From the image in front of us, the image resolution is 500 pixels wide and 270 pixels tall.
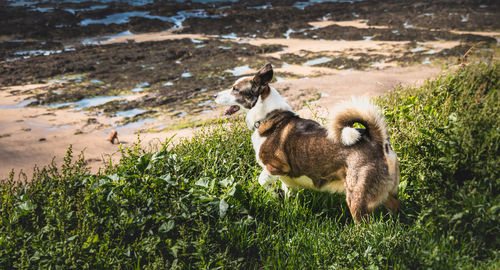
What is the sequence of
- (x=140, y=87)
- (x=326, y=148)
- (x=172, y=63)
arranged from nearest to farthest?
(x=326, y=148), (x=140, y=87), (x=172, y=63)

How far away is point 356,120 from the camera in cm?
264

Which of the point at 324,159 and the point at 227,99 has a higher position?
the point at 227,99

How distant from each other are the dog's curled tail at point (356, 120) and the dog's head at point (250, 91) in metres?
0.89

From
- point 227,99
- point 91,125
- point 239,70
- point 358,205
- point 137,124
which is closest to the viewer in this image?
point 358,205

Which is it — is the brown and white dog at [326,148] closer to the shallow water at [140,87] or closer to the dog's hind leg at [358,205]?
the dog's hind leg at [358,205]

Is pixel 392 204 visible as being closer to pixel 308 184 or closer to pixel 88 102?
pixel 308 184

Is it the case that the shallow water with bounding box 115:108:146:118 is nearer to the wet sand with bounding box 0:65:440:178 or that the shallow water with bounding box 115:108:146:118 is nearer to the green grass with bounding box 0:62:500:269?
the wet sand with bounding box 0:65:440:178

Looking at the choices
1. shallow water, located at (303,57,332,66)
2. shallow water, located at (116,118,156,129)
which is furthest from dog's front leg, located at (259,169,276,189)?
shallow water, located at (303,57,332,66)

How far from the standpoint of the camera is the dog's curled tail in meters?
2.56

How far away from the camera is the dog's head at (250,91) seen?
3.26 meters

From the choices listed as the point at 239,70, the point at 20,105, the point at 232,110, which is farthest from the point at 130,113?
the point at 232,110

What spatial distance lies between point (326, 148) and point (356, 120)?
35 cm

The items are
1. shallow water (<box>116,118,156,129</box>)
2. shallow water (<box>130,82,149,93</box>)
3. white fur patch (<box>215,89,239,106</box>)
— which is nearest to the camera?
white fur patch (<box>215,89,239,106</box>)

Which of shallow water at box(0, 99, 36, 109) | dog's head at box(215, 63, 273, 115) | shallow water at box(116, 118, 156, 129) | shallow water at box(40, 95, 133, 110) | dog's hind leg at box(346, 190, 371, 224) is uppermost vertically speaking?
dog's head at box(215, 63, 273, 115)
